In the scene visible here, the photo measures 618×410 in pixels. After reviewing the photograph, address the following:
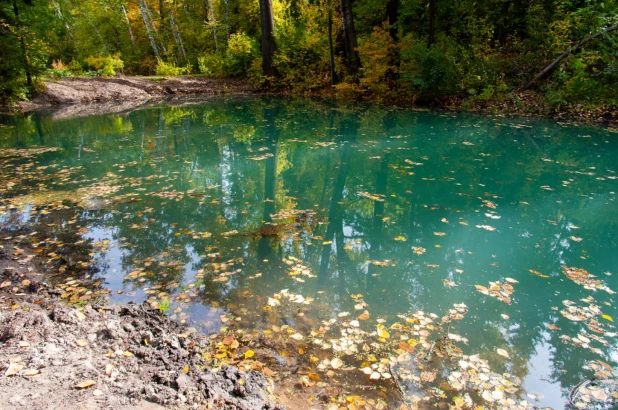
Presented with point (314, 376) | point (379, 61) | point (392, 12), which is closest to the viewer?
point (314, 376)

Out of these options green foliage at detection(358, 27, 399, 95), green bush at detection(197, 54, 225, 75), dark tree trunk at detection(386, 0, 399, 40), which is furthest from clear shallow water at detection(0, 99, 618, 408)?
green bush at detection(197, 54, 225, 75)

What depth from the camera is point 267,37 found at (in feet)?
74.8

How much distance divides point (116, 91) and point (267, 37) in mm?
9454

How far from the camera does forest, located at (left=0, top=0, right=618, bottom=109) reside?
50.8ft

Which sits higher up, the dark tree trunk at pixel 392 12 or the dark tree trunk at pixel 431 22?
the dark tree trunk at pixel 392 12

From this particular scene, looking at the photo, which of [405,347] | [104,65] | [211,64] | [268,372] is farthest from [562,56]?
[104,65]

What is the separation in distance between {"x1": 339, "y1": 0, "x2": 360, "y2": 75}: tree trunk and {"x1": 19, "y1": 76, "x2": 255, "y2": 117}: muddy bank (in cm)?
797

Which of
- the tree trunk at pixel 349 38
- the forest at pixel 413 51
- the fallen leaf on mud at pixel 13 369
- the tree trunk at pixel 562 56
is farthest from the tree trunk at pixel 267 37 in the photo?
the fallen leaf on mud at pixel 13 369

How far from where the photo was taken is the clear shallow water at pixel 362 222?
4062 mm

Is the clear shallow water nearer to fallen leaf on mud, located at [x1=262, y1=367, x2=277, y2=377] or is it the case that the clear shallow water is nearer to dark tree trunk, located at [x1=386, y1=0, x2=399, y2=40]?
fallen leaf on mud, located at [x1=262, y1=367, x2=277, y2=377]

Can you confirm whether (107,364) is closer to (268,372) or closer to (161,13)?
(268,372)

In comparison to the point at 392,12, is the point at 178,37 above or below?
above

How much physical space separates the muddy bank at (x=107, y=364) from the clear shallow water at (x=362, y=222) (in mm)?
577

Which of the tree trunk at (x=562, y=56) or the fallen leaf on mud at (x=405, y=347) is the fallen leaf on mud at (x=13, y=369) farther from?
the tree trunk at (x=562, y=56)
